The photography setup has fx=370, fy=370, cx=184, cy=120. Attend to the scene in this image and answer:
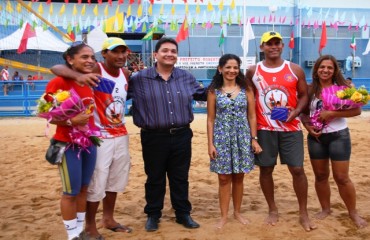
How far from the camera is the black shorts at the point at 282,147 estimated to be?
147 inches

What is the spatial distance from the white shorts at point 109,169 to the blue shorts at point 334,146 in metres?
1.95

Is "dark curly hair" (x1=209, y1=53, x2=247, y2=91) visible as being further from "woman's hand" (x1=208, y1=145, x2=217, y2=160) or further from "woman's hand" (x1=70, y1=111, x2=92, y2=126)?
"woman's hand" (x1=70, y1=111, x2=92, y2=126)

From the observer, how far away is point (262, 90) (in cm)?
377

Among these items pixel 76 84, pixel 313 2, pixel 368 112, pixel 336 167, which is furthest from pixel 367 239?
pixel 313 2

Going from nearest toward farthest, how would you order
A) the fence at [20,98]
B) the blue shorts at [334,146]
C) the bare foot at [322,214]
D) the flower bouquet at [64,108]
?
the flower bouquet at [64,108] < the blue shorts at [334,146] < the bare foot at [322,214] < the fence at [20,98]

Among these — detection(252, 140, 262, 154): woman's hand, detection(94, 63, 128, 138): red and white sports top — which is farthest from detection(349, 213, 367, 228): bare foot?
detection(94, 63, 128, 138): red and white sports top

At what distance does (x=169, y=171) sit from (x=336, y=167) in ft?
5.53

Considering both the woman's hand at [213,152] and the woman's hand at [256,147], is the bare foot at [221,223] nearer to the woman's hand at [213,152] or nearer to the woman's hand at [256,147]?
the woman's hand at [213,152]

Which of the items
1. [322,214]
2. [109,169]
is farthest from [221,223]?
[109,169]

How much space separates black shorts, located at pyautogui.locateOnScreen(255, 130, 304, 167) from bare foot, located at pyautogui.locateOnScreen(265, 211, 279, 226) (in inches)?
21.7

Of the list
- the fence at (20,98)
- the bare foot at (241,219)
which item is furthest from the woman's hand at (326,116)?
the fence at (20,98)

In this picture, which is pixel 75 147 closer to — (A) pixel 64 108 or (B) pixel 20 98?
(A) pixel 64 108

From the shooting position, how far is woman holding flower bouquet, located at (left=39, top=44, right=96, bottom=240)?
2.96 m

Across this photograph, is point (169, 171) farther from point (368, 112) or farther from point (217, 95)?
point (368, 112)
